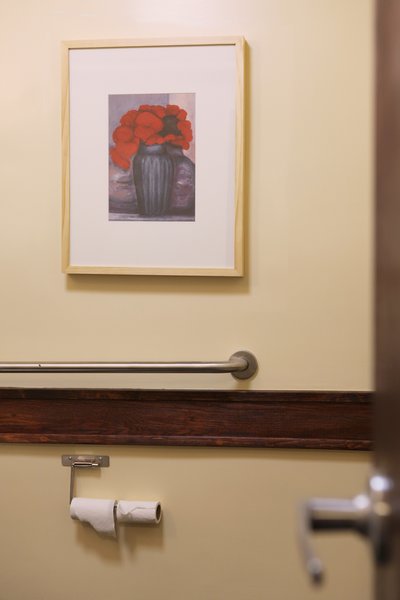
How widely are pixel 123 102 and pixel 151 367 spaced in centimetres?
65

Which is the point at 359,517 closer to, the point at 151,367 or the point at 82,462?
the point at 151,367

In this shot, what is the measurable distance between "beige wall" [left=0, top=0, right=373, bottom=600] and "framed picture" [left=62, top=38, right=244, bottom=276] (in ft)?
0.15

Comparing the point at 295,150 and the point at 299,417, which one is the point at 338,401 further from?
the point at 295,150

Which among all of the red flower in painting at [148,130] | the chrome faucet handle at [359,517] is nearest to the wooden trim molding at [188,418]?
the red flower in painting at [148,130]

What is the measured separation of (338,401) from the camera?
1770 mm

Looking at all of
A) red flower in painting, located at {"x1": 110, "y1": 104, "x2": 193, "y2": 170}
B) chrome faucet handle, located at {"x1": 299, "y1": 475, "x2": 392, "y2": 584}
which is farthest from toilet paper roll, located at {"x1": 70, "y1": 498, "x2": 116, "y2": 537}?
chrome faucet handle, located at {"x1": 299, "y1": 475, "x2": 392, "y2": 584}

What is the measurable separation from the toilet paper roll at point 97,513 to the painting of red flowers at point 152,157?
699mm

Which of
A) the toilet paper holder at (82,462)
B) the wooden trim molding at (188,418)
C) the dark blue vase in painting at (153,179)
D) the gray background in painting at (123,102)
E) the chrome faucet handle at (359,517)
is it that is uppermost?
the gray background in painting at (123,102)

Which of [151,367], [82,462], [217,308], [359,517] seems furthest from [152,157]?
[359,517]

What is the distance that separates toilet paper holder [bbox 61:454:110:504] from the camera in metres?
1.83

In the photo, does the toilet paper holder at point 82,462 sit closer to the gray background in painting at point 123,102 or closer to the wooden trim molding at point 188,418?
the wooden trim molding at point 188,418

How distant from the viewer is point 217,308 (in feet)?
5.94

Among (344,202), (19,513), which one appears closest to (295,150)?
(344,202)

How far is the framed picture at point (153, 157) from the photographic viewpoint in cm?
178
